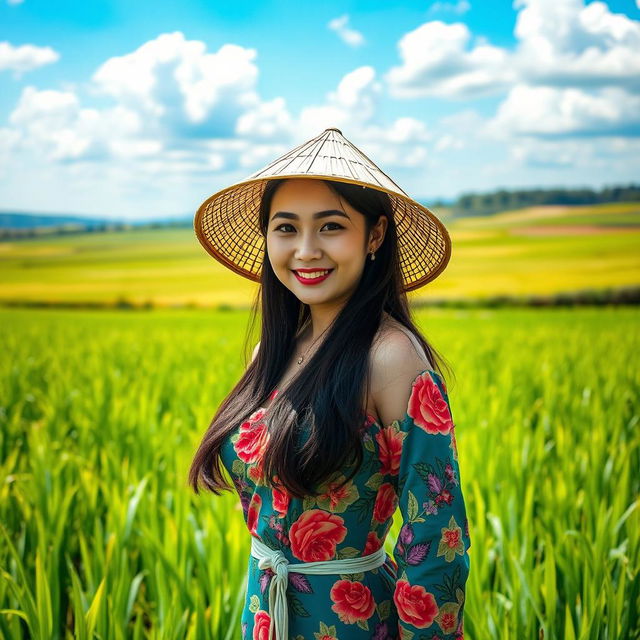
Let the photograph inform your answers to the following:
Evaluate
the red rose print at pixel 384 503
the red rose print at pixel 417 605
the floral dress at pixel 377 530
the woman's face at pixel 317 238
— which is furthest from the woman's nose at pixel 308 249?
the red rose print at pixel 417 605

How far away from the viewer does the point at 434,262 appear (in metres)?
1.44

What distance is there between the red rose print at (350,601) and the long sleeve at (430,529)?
0.33ft

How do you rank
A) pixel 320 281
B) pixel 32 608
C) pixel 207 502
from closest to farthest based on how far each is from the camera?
pixel 320 281 → pixel 32 608 → pixel 207 502

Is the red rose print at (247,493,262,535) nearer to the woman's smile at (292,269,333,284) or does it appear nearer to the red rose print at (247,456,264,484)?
the red rose print at (247,456,264,484)

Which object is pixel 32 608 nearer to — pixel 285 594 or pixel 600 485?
pixel 285 594

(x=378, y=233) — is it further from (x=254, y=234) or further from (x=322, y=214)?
(x=254, y=234)

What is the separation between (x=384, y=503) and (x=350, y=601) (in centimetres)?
17

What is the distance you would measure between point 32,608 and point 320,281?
1.13 meters

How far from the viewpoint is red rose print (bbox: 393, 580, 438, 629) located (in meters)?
1.03

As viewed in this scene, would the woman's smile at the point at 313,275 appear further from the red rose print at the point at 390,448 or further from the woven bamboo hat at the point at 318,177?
the red rose print at the point at 390,448

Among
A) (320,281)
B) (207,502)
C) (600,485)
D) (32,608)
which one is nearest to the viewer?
(320,281)

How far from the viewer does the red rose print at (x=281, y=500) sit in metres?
1.15

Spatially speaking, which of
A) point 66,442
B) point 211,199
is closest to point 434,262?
point 211,199

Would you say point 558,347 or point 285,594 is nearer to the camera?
point 285,594
